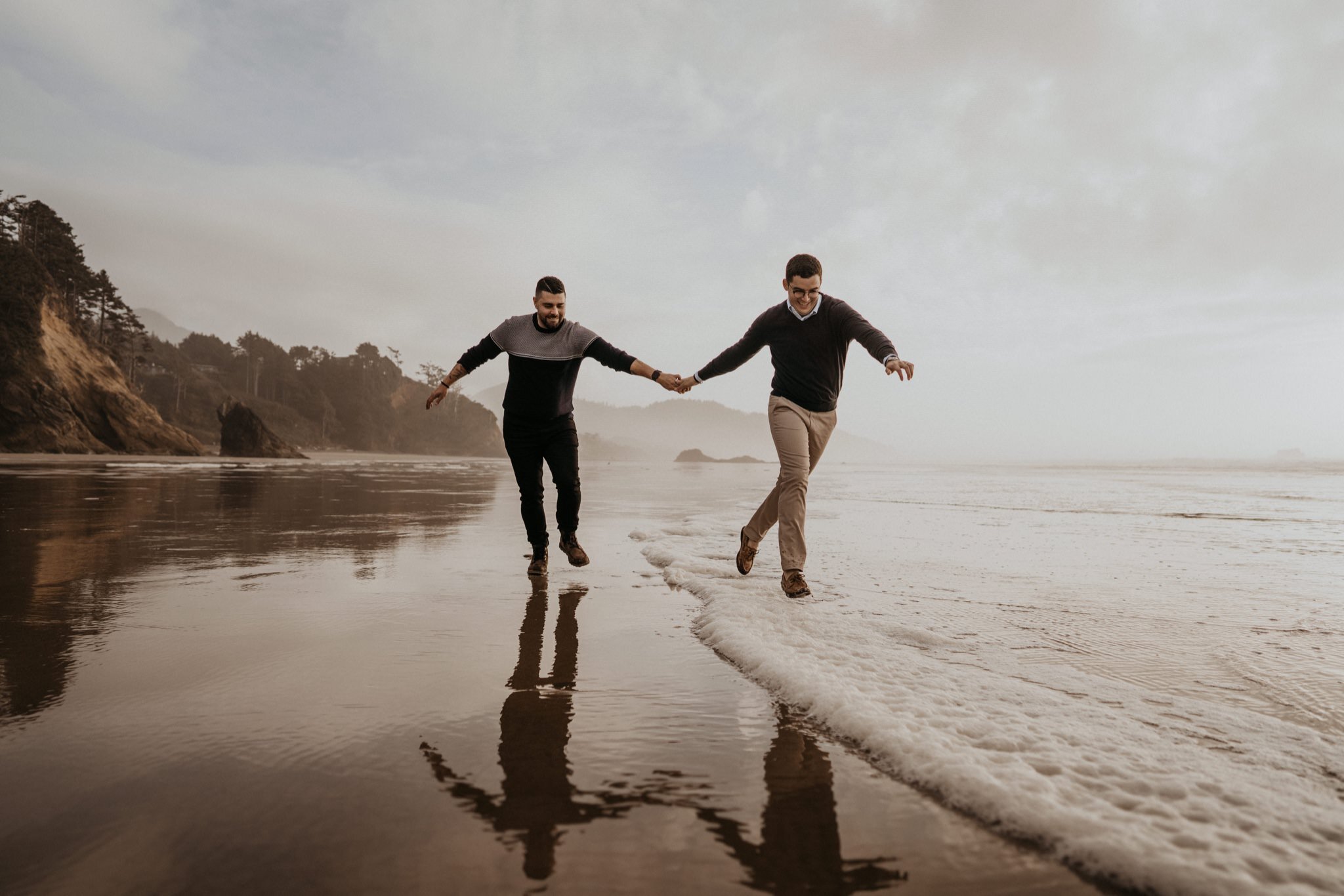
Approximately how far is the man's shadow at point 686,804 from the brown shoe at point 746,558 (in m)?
2.39

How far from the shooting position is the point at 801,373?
4344 millimetres

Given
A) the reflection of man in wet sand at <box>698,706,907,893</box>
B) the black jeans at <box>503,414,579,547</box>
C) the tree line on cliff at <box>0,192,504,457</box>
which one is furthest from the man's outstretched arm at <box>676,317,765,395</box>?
the tree line on cliff at <box>0,192,504,457</box>

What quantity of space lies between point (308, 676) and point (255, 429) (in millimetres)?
44237

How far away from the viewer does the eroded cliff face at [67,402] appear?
28.8 m

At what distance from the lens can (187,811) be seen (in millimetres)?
1409

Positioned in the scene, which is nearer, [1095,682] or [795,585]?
[1095,682]

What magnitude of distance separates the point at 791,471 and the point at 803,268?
1.33 meters

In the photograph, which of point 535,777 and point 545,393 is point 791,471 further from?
point 535,777

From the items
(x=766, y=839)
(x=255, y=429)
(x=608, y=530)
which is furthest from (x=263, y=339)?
(x=766, y=839)

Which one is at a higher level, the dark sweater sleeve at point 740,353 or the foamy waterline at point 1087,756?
the dark sweater sleeve at point 740,353

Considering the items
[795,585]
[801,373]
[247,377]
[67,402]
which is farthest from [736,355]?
[247,377]

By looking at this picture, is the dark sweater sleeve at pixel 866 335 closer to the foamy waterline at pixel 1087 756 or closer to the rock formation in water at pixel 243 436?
the foamy waterline at pixel 1087 756

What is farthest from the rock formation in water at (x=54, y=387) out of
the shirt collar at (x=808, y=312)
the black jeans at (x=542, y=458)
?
the shirt collar at (x=808, y=312)

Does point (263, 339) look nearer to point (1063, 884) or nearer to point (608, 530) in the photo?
point (608, 530)
